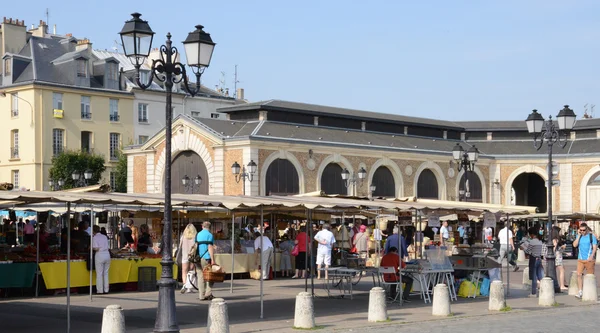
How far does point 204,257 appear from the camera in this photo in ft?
65.6

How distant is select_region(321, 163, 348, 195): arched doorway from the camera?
52469 millimetres

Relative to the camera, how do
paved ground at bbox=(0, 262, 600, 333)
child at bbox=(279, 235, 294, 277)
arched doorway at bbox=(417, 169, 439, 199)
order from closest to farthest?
paved ground at bbox=(0, 262, 600, 333)
child at bbox=(279, 235, 294, 277)
arched doorway at bbox=(417, 169, 439, 199)

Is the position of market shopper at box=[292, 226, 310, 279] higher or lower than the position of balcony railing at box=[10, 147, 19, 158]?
lower

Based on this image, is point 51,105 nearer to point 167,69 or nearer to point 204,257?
point 204,257

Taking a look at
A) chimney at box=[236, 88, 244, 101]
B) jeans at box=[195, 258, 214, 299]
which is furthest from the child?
chimney at box=[236, 88, 244, 101]

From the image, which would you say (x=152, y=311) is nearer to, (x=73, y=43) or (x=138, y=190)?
(x=138, y=190)

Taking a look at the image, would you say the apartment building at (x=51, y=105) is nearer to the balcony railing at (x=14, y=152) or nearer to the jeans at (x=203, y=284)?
the balcony railing at (x=14, y=152)

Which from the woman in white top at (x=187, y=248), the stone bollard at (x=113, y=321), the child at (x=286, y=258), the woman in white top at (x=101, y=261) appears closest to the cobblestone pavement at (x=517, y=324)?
the stone bollard at (x=113, y=321)

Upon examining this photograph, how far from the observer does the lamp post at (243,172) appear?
45381mm

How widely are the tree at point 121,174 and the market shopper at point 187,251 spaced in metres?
42.8

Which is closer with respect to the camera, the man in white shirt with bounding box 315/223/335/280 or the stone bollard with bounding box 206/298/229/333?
the stone bollard with bounding box 206/298/229/333

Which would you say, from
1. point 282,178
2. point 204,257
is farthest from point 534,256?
point 282,178

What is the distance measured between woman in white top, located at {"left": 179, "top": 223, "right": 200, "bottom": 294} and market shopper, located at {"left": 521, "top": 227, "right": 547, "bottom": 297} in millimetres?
7567

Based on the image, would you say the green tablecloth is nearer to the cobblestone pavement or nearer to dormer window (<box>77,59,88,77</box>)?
the cobblestone pavement
